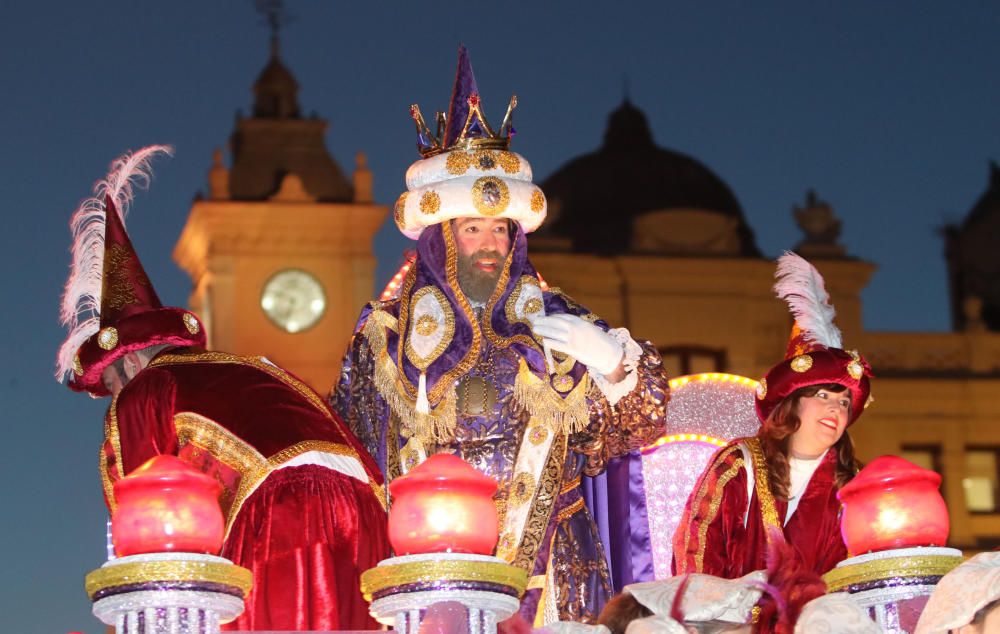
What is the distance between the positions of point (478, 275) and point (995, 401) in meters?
24.5

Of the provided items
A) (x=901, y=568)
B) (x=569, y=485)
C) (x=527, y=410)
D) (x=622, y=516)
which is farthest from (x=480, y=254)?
A: (x=901, y=568)

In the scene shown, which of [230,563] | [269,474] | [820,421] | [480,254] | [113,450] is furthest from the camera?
[480,254]

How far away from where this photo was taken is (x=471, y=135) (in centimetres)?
798

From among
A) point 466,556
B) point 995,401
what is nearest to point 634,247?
point 995,401

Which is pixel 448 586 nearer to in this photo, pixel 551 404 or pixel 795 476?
pixel 551 404

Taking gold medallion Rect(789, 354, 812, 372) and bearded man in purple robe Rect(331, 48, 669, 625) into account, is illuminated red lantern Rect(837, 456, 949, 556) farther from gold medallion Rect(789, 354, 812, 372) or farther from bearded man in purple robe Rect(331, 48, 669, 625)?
bearded man in purple robe Rect(331, 48, 669, 625)

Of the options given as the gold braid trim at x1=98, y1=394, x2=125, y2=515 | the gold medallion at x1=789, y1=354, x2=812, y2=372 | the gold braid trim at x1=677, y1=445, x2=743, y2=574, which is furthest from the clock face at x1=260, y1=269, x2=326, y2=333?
the gold braid trim at x1=98, y1=394, x2=125, y2=515

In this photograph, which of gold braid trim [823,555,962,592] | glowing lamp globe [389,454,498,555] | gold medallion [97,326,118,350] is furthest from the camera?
gold medallion [97,326,118,350]

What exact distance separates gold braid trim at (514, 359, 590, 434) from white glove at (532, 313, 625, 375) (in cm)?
16

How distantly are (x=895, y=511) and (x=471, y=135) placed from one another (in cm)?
226

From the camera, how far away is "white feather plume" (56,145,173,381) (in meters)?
7.53

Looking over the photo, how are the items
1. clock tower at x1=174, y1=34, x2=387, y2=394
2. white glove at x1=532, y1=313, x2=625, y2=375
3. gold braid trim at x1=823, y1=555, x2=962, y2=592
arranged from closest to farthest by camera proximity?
gold braid trim at x1=823, y1=555, x2=962, y2=592
white glove at x1=532, y1=313, x2=625, y2=375
clock tower at x1=174, y1=34, x2=387, y2=394

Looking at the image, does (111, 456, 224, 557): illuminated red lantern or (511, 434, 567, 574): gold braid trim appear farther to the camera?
(511, 434, 567, 574): gold braid trim

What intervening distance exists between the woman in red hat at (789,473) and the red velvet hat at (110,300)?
1.71 metres
